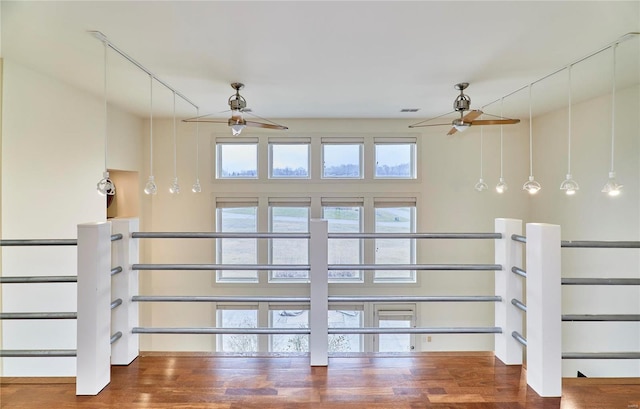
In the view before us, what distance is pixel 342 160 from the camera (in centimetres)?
540

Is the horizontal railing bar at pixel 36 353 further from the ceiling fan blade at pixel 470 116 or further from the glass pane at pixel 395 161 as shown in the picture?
the glass pane at pixel 395 161

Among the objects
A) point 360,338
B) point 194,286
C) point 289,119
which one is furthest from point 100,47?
point 360,338

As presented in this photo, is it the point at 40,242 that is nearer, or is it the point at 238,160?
the point at 40,242

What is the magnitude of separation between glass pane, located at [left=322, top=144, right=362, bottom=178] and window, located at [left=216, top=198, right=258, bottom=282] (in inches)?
52.0

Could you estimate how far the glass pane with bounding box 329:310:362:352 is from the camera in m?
5.33

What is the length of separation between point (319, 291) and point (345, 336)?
3.71 metres

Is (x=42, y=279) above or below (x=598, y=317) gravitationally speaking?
above

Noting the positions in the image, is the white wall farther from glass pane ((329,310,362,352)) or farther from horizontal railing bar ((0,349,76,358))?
glass pane ((329,310,362,352))

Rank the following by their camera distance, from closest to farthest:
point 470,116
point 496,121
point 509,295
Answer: point 509,295 → point 470,116 → point 496,121

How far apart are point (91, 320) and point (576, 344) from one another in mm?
5424

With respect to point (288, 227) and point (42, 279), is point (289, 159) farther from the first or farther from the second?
point (42, 279)

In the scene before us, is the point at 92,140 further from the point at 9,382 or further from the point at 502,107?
the point at 502,107

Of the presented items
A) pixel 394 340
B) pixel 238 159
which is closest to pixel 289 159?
pixel 238 159

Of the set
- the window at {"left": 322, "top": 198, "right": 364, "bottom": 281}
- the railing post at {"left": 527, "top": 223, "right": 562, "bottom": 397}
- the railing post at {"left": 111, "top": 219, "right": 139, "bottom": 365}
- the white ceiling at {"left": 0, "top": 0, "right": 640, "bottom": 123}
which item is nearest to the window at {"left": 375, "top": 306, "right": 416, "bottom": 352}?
the window at {"left": 322, "top": 198, "right": 364, "bottom": 281}
